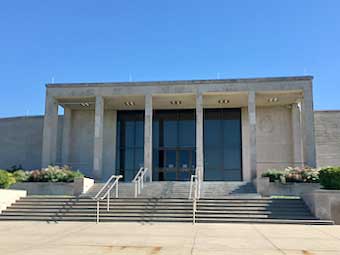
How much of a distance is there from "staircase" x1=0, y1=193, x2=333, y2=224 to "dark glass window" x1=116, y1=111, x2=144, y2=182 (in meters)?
10.7

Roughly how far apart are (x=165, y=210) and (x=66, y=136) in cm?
1404

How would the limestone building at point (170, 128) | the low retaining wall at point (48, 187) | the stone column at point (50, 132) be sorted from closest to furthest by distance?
the low retaining wall at point (48, 187) < the limestone building at point (170, 128) < the stone column at point (50, 132)

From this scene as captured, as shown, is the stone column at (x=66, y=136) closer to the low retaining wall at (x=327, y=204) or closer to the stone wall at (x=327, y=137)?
the stone wall at (x=327, y=137)

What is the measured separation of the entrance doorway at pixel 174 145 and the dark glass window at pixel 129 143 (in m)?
1.05

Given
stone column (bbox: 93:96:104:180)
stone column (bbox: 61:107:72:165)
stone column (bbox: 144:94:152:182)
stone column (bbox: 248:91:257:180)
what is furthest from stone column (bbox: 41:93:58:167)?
stone column (bbox: 248:91:257:180)

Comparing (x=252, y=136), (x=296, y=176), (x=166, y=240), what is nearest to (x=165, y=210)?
(x=166, y=240)

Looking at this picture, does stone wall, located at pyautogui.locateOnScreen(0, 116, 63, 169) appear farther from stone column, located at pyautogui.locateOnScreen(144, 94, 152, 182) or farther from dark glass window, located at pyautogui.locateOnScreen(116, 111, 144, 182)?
stone column, located at pyautogui.locateOnScreen(144, 94, 152, 182)

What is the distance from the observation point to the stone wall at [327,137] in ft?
82.1

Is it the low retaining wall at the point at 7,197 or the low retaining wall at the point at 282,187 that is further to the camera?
the low retaining wall at the point at 282,187

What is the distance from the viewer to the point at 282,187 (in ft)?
63.6

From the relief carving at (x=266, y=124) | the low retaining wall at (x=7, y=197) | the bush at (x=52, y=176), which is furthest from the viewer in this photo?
the relief carving at (x=266, y=124)

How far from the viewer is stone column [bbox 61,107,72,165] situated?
26.3 m

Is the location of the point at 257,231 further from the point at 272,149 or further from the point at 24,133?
the point at 24,133

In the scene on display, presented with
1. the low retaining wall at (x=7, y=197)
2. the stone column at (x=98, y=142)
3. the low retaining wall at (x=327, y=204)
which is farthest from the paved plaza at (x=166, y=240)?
the stone column at (x=98, y=142)
